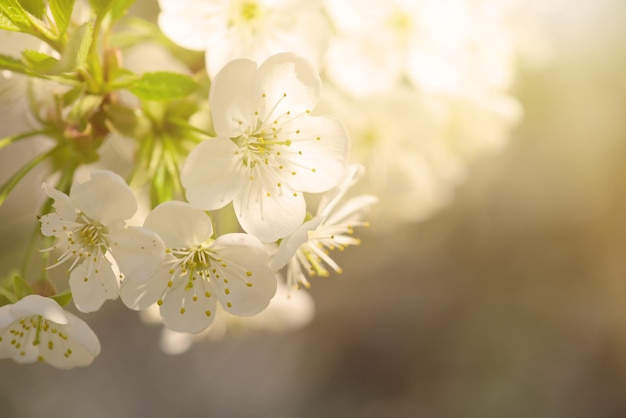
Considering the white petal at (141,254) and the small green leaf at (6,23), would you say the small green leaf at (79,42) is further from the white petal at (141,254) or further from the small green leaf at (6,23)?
the white petal at (141,254)

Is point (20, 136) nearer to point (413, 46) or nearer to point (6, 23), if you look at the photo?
point (6, 23)

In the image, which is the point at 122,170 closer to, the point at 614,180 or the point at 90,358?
the point at 90,358

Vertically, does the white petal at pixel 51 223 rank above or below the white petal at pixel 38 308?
above

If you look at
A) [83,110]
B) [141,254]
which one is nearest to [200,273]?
[141,254]

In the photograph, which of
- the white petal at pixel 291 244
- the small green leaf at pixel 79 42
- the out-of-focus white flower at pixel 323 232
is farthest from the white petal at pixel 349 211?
the small green leaf at pixel 79 42

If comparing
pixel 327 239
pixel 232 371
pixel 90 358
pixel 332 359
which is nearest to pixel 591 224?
pixel 332 359

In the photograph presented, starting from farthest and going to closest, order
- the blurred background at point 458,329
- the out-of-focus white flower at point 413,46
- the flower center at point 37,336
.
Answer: the blurred background at point 458,329
the out-of-focus white flower at point 413,46
the flower center at point 37,336
